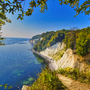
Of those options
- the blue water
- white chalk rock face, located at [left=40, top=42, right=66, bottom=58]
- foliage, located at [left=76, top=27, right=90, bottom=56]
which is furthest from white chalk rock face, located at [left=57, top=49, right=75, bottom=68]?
white chalk rock face, located at [left=40, top=42, right=66, bottom=58]

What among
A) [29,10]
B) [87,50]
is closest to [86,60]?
[87,50]

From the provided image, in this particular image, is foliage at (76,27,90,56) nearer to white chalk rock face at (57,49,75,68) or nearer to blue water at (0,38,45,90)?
white chalk rock face at (57,49,75,68)

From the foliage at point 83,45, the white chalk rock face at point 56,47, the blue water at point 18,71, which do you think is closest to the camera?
the foliage at point 83,45

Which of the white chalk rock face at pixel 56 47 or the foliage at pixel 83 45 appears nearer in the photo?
the foliage at pixel 83 45

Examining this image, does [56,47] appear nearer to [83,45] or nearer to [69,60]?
[69,60]

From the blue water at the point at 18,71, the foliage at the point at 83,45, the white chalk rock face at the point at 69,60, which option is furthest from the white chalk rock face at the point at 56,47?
the foliage at the point at 83,45

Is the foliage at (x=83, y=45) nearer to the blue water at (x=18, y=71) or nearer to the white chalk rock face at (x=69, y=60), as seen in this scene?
the white chalk rock face at (x=69, y=60)

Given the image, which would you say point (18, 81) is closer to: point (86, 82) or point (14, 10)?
point (86, 82)

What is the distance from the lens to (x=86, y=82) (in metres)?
6.21

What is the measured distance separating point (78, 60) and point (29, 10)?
75.2 ft

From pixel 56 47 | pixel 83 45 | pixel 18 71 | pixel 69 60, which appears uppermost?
pixel 83 45

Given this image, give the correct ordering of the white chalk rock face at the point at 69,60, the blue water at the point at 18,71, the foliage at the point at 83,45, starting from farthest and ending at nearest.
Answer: the blue water at the point at 18,71
the white chalk rock face at the point at 69,60
the foliage at the point at 83,45

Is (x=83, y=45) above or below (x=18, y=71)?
above

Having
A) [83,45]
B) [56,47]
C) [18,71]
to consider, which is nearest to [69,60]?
[83,45]
